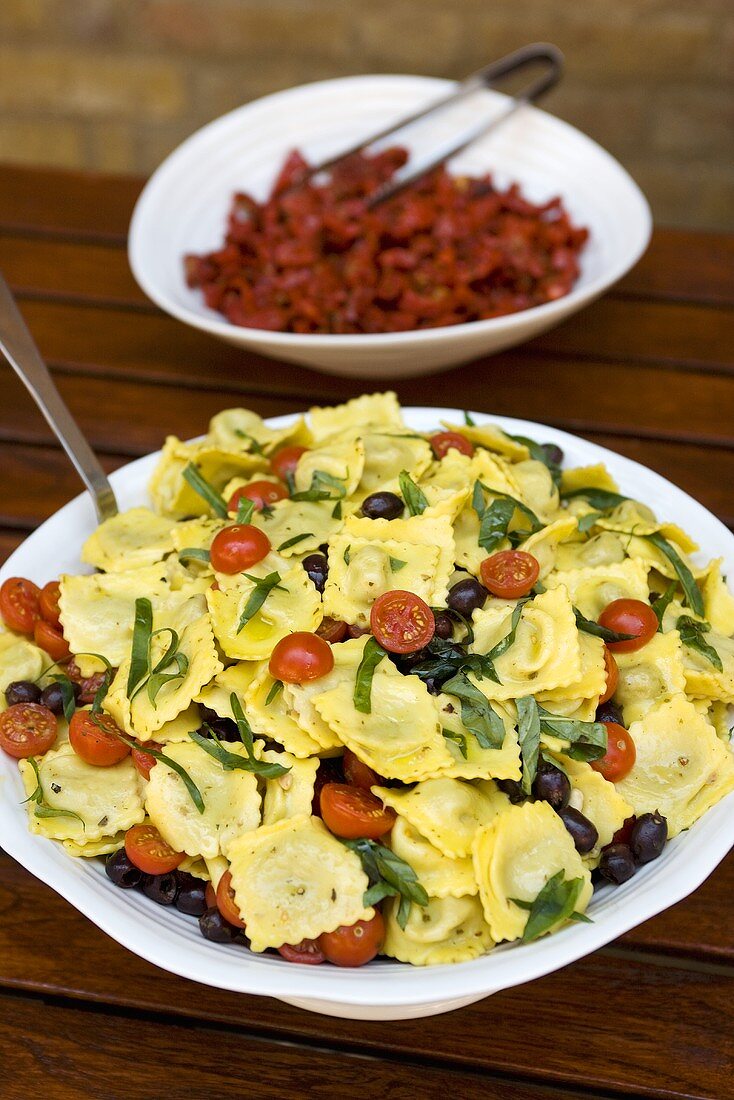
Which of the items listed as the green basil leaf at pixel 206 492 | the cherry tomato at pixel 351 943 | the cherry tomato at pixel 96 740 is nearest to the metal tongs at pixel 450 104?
the green basil leaf at pixel 206 492

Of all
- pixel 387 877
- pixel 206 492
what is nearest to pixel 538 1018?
pixel 387 877

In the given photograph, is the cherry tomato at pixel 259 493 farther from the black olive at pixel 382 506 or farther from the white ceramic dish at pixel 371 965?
the white ceramic dish at pixel 371 965

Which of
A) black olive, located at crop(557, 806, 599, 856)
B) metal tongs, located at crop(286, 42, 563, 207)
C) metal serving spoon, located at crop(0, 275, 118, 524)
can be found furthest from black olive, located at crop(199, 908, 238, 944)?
metal tongs, located at crop(286, 42, 563, 207)

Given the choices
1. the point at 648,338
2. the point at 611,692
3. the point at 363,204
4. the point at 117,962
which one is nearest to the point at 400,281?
the point at 363,204

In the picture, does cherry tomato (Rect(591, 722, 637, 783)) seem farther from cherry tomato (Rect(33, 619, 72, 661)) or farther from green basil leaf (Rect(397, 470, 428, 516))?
cherry tomato (Rect(33, 619, 72, 661))

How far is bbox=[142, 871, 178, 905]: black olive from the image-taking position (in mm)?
1132

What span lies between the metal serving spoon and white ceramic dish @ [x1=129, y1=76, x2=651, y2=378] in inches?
17.8

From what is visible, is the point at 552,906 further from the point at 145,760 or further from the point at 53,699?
the point at 53,699

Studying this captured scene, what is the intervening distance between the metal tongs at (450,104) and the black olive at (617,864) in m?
1.63

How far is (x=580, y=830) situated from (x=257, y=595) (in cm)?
43

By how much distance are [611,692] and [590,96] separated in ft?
8.80

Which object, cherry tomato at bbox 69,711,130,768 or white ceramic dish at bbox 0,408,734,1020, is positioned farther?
cherry tomato at bbox 69,711,130,768

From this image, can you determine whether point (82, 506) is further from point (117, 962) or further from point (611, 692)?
point (611, 692)

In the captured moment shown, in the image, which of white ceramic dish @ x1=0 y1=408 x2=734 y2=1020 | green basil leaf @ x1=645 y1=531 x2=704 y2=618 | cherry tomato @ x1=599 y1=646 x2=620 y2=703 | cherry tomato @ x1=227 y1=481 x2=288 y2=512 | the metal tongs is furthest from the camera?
the metal tongs
